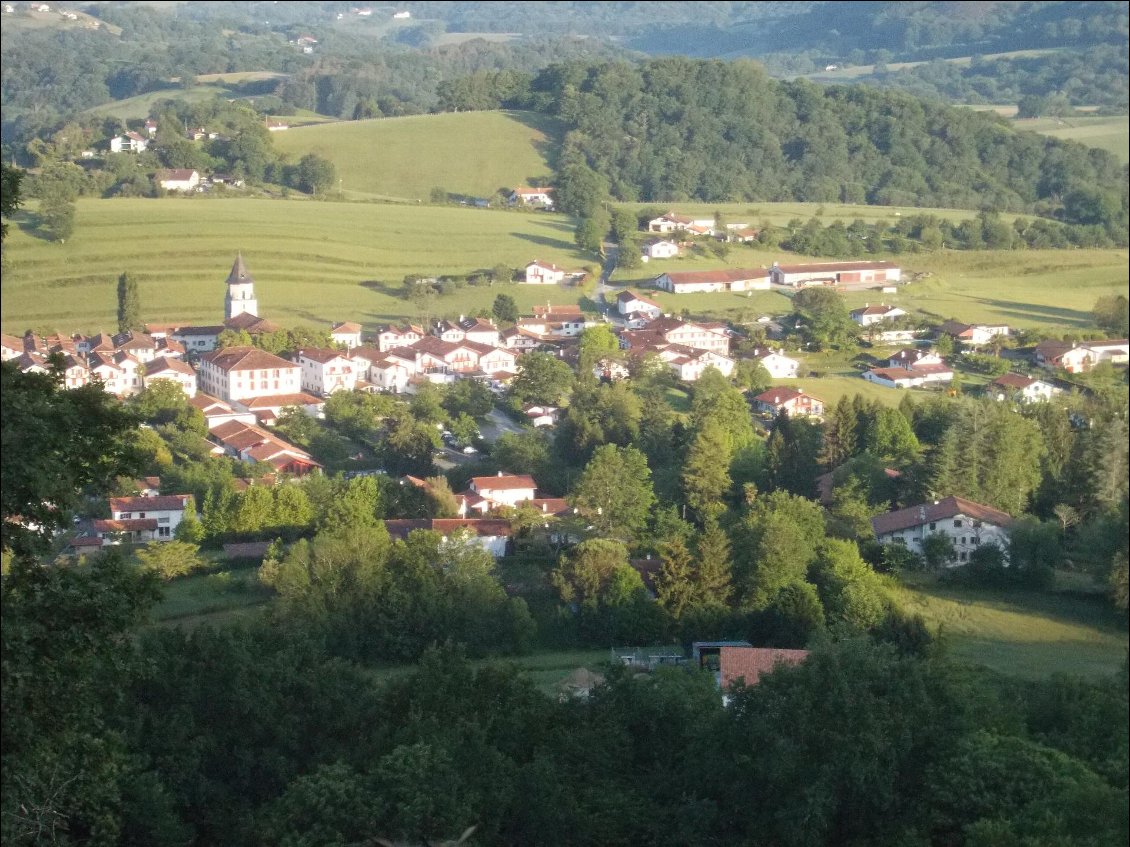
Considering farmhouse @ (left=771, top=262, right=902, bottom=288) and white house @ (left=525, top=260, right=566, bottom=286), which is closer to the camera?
farmhouse @ (left=771, top=262, right=902, bottom=288)

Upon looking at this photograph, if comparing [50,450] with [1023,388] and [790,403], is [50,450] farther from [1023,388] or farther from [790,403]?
[790,403]

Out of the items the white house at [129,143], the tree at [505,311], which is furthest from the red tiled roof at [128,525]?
the white house at [129,143]

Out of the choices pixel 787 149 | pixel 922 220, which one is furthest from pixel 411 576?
pixel 787 149

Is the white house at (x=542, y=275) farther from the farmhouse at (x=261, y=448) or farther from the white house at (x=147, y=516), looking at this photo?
the white house at (x=147, y=516)

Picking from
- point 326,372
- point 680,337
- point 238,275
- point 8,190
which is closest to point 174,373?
point 326,372

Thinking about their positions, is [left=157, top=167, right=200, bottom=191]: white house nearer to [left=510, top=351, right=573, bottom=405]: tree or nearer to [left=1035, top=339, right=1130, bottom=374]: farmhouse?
[left=510, top=351, right=573, bottom=405]: tree

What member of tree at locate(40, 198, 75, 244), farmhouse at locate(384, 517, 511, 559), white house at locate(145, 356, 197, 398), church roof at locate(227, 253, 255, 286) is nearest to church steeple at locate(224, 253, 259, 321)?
church roof at locate(227, 253, 255, 286)

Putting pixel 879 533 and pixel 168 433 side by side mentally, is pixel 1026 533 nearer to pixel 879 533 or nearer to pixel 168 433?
pixel 879 533
